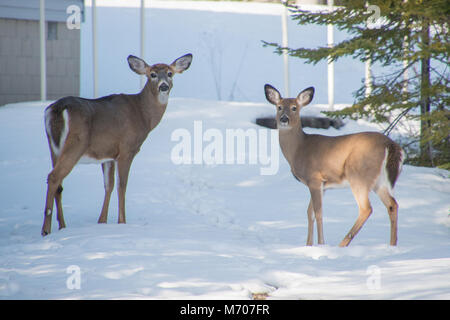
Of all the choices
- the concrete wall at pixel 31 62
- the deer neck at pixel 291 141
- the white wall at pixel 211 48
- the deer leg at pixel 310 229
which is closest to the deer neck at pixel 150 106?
the deer neck at pixel 291 141

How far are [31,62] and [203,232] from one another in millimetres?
10237

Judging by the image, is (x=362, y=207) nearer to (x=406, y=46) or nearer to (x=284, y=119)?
(x=284, y=119)

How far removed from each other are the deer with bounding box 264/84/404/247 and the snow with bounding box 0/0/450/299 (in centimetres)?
40

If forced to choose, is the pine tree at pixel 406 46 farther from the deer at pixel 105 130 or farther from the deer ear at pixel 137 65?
the deer at pixel 105 130

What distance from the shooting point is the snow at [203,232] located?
472 centimetres

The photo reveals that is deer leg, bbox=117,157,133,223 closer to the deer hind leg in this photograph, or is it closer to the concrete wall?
the deer hind leg

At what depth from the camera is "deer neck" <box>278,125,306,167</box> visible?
7.16 metres

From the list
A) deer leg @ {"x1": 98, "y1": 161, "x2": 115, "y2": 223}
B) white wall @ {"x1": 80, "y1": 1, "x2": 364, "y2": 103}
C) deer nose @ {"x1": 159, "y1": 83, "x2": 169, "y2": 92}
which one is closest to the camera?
deer nose @ {"x1": 159, "y1": 83, "x2": 169, "y2": 92}

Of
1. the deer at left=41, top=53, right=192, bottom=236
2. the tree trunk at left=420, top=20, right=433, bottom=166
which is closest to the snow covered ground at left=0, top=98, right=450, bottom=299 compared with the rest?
the deer at left=41, top=53, right=192, bottom=236
